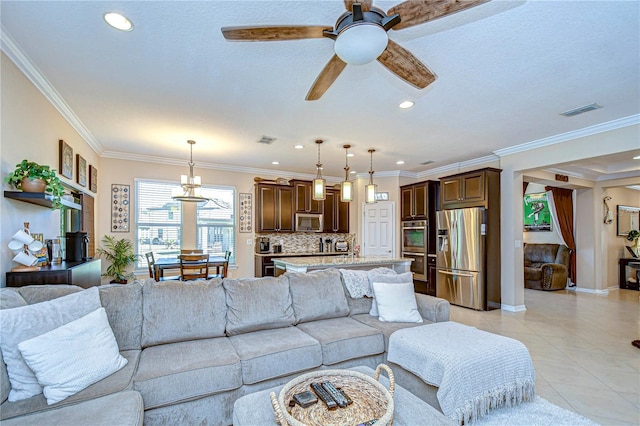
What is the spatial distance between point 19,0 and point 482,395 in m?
3.81

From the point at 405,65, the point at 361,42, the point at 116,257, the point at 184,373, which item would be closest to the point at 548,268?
the point at 405,65

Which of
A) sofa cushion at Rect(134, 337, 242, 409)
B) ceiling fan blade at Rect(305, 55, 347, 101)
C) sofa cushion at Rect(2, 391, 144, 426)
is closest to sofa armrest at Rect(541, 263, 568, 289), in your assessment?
ceiling fan blade at Rect(305, 55, 347, 101)

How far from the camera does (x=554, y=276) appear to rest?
694cm

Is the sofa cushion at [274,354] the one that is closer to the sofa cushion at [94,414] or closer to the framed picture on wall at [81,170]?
the sofa cushion at [94,414]

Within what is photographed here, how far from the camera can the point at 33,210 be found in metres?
2.75

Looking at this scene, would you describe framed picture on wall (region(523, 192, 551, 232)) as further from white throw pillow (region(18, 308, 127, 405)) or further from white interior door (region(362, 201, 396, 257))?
white throw pillow (region(18, 308, 127, 405))

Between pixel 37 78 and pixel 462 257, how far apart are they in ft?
19.6

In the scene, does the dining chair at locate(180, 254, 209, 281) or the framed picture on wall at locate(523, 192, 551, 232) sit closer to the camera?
the dining chair at locate(180, 254, 209, 281)

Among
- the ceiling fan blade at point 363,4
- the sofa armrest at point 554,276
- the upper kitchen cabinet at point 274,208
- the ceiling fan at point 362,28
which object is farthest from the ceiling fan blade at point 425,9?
the sofa armrest at point 554,276

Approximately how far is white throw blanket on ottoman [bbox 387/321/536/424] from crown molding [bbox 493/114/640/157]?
339 cm

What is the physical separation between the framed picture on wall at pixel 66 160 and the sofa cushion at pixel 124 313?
1899 millimetres

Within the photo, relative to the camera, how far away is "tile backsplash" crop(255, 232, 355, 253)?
7.03m

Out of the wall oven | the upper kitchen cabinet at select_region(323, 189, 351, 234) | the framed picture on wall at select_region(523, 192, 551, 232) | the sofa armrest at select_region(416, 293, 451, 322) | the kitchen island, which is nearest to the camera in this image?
the sofa armrest at select_region(416, 293, 451, 322)

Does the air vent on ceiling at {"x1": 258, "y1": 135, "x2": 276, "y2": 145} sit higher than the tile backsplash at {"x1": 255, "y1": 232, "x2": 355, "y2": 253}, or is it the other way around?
the air vent on ceiling at {"x1": 258, "y1": 135, "x2": 276, "y2": 145}
